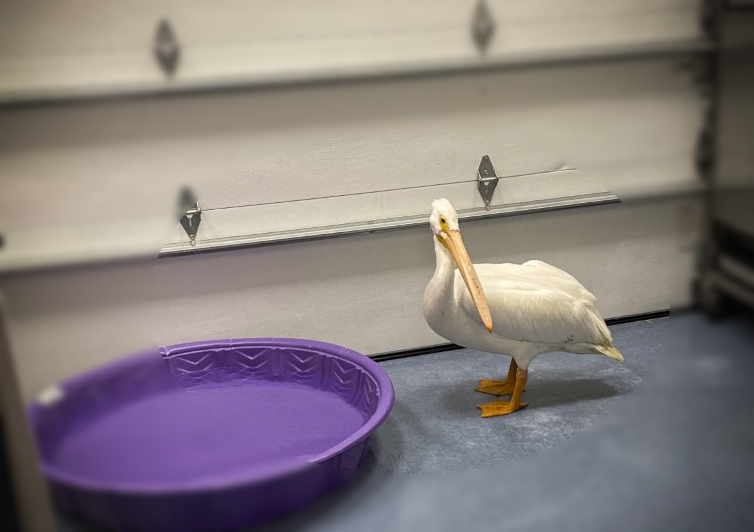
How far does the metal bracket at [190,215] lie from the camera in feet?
2.75

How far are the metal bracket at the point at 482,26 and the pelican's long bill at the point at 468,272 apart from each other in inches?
9.2

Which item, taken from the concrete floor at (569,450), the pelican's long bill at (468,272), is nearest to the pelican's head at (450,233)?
the pelican's long bill at (468,272)

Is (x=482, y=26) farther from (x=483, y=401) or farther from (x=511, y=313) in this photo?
(x=483, y=401)

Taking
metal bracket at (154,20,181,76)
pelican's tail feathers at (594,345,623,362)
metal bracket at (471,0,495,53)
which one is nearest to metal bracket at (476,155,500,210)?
metal bracket at (471,0,495,53)

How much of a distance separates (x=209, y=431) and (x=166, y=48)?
474mm

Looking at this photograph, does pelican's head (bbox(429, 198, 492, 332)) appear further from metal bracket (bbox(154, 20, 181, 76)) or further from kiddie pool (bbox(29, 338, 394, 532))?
metal bracket (bbox(154, 20, 181, 76))

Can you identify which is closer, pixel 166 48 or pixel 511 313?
pixel 166 48

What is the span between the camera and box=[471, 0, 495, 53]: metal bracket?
0.82 meters

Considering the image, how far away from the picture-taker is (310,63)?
2.63 ft

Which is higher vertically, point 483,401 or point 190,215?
point 190,215

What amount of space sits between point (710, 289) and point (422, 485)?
46 centimetres

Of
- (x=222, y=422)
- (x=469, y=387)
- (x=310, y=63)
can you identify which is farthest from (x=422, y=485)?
(x=310, y=63)

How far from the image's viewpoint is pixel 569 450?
3.27 feet

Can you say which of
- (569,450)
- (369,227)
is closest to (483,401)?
(569,450)
